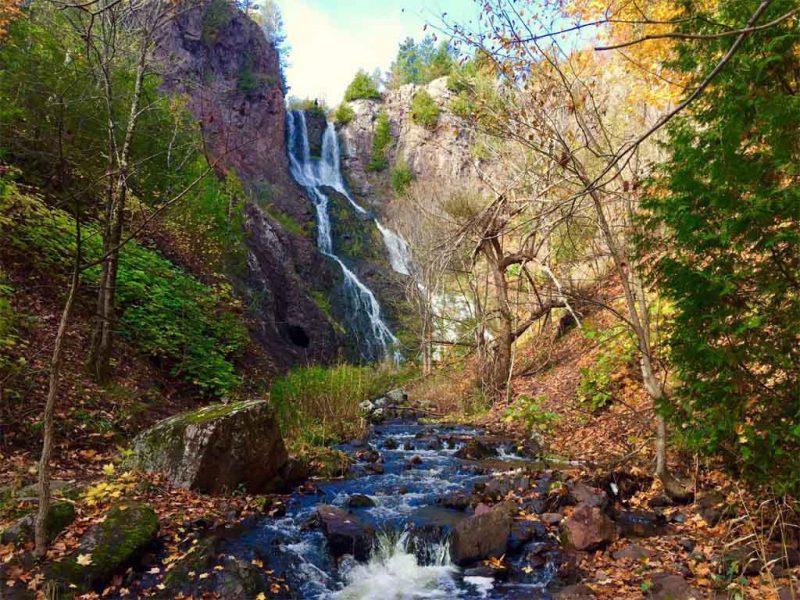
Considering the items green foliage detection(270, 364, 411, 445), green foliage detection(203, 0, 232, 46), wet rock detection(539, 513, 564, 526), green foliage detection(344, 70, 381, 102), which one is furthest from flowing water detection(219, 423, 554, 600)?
green foliage detection(344, 70, 381, 102)

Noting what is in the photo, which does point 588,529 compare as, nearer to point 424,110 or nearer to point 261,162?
point 261,162

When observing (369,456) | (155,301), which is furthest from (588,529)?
(155,301)

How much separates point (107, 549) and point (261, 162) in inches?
1113

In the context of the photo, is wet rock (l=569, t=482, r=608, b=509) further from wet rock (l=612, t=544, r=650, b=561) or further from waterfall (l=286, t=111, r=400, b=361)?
waterfall (l=286, t=111, r=400, b=361)

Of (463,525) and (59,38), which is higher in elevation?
(59,38)

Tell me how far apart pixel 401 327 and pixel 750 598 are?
65.6 ft

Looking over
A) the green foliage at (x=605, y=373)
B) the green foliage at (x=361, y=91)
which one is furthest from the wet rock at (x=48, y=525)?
the green foliage at (x=361, y=91)

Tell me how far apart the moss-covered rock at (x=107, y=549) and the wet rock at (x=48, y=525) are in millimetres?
234

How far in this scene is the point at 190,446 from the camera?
534 centimetres

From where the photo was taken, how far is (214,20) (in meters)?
30.5

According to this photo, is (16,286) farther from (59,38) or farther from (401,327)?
(401,327)

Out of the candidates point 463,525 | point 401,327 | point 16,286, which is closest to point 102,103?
point 16,286

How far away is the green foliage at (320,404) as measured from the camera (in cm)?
852

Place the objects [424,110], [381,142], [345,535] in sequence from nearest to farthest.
A: 1. [345,535]
2. [424,110]
3. [381,142]
